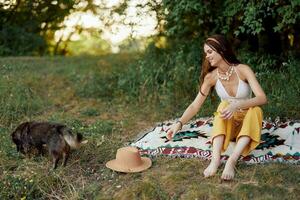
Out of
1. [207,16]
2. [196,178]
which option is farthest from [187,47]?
[196,178]

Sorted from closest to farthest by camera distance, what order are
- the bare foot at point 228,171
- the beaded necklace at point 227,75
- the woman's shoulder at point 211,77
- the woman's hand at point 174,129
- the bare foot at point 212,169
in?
the bare foot at point 228,171 → the bare foot at point 212,169 → the beaded necklace at point 227,75 → the woman's shoulder at point 211,77 → the woman's hand at point 174,129

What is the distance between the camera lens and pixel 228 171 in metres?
4.51

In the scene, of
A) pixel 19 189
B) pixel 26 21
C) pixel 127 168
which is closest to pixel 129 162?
pixel 127 168

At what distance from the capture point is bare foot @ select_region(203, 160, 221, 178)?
4621mm

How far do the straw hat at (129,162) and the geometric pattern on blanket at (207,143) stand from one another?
41 cm

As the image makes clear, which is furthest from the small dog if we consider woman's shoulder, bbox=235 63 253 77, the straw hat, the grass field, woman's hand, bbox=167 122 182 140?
woman's shoulder, bbox=235 63 253 77

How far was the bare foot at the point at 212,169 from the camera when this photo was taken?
15.2 feet

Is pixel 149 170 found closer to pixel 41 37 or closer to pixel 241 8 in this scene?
pixel 241 8

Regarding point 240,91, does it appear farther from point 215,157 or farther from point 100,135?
point 100,135

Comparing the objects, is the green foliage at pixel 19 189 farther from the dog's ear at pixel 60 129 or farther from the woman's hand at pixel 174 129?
the woman's hand at pixel 174 129

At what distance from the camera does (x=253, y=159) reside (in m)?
4.97

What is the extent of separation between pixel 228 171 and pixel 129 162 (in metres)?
1.03

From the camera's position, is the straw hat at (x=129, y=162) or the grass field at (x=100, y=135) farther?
the straw hat at (x=129, y=162)

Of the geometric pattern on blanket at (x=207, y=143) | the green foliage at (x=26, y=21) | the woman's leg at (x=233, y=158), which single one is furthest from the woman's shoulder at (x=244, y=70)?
the green foliage at (x=26, y=21)
